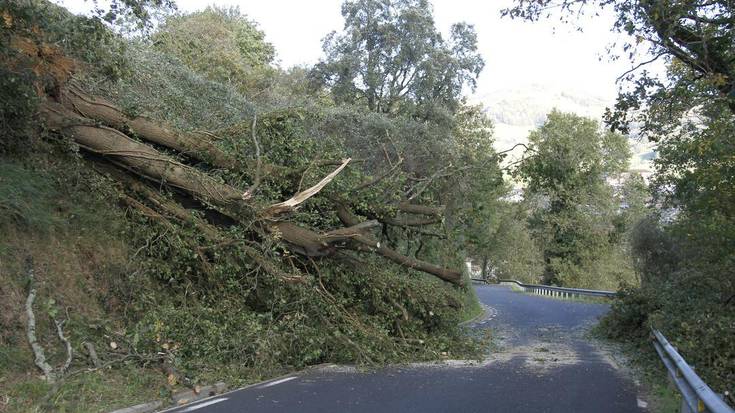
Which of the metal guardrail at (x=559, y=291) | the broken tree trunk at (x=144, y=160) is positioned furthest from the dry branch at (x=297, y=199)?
the metal guardrail at (x=559, y=291)

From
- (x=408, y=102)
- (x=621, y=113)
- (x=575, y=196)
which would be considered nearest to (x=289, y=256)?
(x=621, y=113)

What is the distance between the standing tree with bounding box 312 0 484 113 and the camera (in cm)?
2975

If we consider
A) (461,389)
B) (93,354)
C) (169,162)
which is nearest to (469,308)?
(169,162)

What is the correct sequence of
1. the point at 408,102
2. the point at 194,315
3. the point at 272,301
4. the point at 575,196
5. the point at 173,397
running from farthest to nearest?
the point at 575,196
the point at 408,102
the point at 272,301
the point at 194,315
the point at 173,397

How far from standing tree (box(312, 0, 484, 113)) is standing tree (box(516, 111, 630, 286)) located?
2636 cm

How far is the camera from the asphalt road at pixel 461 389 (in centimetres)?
811

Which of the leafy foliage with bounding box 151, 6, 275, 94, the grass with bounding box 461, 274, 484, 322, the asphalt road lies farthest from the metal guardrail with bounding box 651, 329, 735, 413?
the leafy foliage with bounding box 151, 6, 275, 94

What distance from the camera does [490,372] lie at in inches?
450

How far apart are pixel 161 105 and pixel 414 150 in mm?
10483

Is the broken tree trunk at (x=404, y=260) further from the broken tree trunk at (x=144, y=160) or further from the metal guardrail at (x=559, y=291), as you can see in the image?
the metal guardrail at (x=559, y=291)

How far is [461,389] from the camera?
9461 millimetres

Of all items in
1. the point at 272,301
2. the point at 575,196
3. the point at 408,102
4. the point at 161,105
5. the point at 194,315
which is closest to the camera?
the point at 194,315

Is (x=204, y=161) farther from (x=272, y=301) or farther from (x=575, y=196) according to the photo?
(x=575, y=196)

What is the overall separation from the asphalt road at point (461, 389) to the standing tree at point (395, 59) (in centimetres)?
1716
